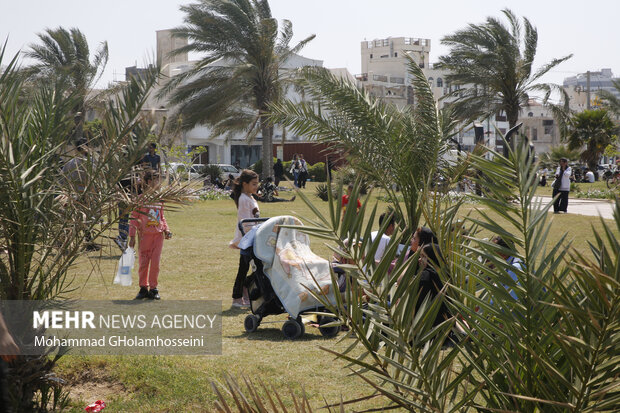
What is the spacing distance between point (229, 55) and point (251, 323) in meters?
21.2

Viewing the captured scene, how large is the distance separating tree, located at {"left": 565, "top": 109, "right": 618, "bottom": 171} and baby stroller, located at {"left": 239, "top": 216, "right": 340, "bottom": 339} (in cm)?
3901

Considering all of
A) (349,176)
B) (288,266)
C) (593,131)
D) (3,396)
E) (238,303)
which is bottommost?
(238,303)

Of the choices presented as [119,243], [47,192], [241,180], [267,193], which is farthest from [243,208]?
[267,193]

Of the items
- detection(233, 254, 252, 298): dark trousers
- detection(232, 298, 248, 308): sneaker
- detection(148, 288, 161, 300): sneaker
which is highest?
detection(233, 254, 252, 298): dark trousers

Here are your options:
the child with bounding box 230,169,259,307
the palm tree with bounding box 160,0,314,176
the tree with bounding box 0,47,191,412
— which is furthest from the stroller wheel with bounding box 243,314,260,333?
the palm tree with bounding box 160,0,314,176

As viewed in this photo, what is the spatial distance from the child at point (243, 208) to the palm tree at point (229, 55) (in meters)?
17.0

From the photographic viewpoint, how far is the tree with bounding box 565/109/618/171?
Answer: 4219cm

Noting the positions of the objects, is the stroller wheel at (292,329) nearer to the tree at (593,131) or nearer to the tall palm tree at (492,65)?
the tall palm tree at (492,65)

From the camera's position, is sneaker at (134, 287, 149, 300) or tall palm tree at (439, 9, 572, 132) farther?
tall palm tree at (439, 9, 572, 132)

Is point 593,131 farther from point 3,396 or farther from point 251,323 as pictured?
point 3,396

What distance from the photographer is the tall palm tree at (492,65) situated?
26125 millimetres

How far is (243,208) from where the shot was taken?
8.21 metres

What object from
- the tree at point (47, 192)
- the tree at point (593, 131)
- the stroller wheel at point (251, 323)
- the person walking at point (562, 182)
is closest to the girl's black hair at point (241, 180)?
the stroller wheel at point (251, 323)

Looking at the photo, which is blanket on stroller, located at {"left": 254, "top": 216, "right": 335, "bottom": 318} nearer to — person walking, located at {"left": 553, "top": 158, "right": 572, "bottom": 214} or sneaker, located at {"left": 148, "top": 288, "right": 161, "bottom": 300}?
sneaker, located at {"left": 148, "top": 288, "right": 161, "bottom": 300}
